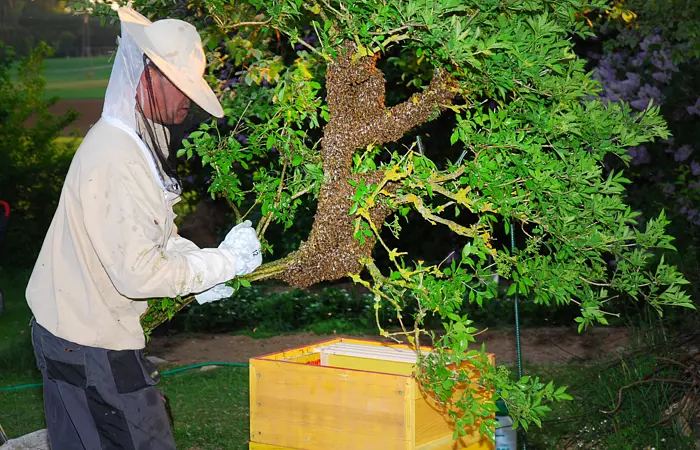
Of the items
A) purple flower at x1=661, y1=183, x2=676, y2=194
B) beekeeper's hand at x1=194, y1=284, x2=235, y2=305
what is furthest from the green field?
beekeeper's hand at x1=194, y1=284, x2=235, y2=305

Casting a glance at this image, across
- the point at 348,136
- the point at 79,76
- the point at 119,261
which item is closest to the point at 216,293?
the point at 119,261

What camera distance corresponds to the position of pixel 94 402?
3.05 m

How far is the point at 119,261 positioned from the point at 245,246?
59 centimetres

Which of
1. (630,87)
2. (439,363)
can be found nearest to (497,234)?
(630,87)

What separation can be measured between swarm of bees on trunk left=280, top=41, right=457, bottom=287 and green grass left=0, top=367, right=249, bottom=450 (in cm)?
239

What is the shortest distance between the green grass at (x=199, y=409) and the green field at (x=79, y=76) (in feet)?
20.6

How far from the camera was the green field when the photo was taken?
12.5m

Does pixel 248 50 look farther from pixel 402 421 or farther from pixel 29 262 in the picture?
pixel 29 262

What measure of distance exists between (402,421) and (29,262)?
942 cm

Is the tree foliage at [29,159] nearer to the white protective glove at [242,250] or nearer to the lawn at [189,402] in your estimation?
the lawn at [189,402]

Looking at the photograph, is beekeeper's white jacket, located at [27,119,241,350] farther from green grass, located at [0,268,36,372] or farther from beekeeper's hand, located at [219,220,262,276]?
green grass, located at [0,268,36,372]

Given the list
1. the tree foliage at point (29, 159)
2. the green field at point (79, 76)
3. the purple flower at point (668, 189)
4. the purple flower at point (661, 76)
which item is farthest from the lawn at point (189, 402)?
the green field at point (79, 76)

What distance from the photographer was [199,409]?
627 cm

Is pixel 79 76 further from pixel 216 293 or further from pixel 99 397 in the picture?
pixel 99 397
